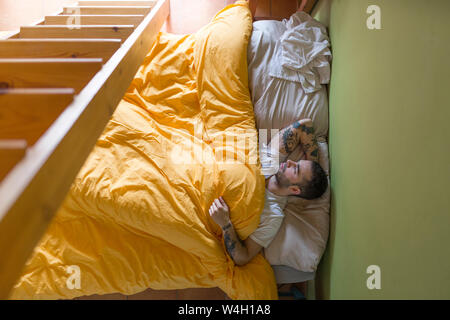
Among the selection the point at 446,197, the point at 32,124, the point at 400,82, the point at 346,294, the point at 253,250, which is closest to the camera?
the point at 32,124

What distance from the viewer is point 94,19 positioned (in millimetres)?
1349

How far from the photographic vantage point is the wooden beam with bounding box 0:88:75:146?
555 millimetres

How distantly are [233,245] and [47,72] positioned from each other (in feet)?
3.54

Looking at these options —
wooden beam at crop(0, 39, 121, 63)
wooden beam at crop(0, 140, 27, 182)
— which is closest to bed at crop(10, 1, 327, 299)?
wooden beam at crop(0, 39, 121, 63)

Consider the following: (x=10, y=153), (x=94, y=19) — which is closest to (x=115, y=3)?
(x=94, y=19)

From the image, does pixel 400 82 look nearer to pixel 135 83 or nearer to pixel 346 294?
pixel 346 294

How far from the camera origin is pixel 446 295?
75cm

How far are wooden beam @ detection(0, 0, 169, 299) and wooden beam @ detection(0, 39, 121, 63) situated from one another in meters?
0.16

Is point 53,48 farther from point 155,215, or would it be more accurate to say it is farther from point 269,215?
point 269,215

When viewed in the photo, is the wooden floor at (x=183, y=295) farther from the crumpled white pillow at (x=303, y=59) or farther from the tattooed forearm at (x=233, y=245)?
the crumpled white pillow at (x=303, y=59)

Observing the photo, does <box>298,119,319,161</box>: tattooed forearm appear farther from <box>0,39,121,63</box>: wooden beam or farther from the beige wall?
the beige wall

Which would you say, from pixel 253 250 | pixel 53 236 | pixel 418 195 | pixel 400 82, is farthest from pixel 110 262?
pixel 400 82

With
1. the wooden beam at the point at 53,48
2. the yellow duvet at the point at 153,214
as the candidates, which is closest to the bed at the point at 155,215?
the yellow duvet at the point at 153,214

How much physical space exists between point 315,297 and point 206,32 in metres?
1.67
